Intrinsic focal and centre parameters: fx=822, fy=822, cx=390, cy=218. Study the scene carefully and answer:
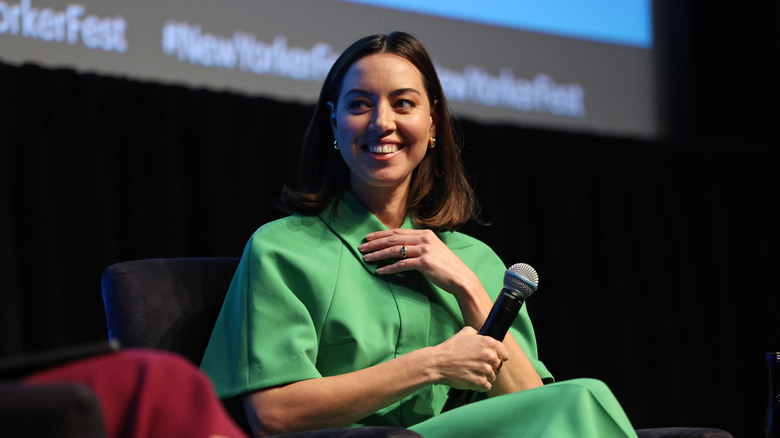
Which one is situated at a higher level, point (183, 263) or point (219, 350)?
point (183, 263)

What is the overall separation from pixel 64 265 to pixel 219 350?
4.40 ft

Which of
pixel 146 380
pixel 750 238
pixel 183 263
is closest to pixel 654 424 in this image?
pixel 750 238

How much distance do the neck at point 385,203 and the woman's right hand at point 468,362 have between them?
1.44 feet

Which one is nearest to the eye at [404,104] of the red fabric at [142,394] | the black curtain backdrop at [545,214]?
the red fabric at [142,394]

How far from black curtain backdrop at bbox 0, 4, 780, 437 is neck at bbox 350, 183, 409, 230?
1.23 meters

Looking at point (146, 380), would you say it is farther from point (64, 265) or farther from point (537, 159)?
point (537, 159)

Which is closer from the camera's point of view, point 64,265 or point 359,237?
point 359,237

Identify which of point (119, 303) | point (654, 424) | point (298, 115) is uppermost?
point (298, 115)

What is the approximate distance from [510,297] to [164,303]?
70cm

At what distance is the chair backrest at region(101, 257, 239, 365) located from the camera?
1632mm

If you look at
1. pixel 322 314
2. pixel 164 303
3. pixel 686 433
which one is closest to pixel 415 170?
pixel 322 314

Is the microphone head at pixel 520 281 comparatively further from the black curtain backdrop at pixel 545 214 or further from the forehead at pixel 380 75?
the black curtain backdrop at pixel 545 214

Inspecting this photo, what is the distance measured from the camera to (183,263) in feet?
5.80

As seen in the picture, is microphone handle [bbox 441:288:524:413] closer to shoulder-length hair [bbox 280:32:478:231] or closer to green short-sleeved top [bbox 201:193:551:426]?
green short-sleeved top [bbox 201:193:551:426]
